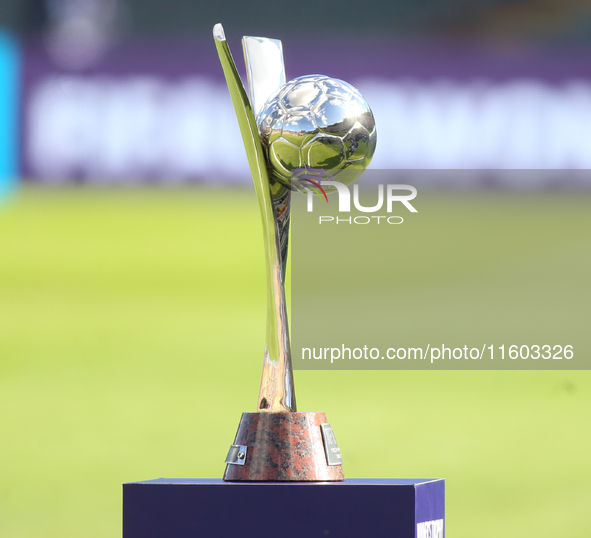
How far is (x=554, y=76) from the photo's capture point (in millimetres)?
2867

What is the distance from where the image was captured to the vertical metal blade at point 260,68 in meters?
1.58

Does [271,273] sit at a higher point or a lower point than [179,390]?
higher

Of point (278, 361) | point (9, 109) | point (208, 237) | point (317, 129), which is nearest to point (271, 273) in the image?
point (278, 361)

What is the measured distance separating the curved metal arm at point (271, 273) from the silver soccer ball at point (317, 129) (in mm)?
32

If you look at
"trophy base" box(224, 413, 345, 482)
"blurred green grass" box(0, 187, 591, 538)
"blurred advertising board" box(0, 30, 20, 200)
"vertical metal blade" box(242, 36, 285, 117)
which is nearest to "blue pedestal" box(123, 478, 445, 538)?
"trophy base" box(224, 413, 345, 482)

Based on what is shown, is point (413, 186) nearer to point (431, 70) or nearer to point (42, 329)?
point (431, 70)

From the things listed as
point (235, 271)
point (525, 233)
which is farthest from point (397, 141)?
point (235, 271)

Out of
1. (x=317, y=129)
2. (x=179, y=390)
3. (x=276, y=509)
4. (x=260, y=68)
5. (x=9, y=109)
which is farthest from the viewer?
(x=9, y=109)

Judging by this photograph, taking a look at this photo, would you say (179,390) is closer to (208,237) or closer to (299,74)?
(208,237)

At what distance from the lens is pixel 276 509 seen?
134cm

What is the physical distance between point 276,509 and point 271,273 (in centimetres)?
44

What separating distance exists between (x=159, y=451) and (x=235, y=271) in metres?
0.69

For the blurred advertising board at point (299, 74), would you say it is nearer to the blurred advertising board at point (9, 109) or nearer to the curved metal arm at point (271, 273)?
the blurred advertising board at point (9, 109)

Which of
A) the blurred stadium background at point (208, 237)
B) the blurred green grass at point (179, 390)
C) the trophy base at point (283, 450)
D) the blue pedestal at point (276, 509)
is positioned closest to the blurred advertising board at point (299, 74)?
the blurred stadium background at point (208, 237)
